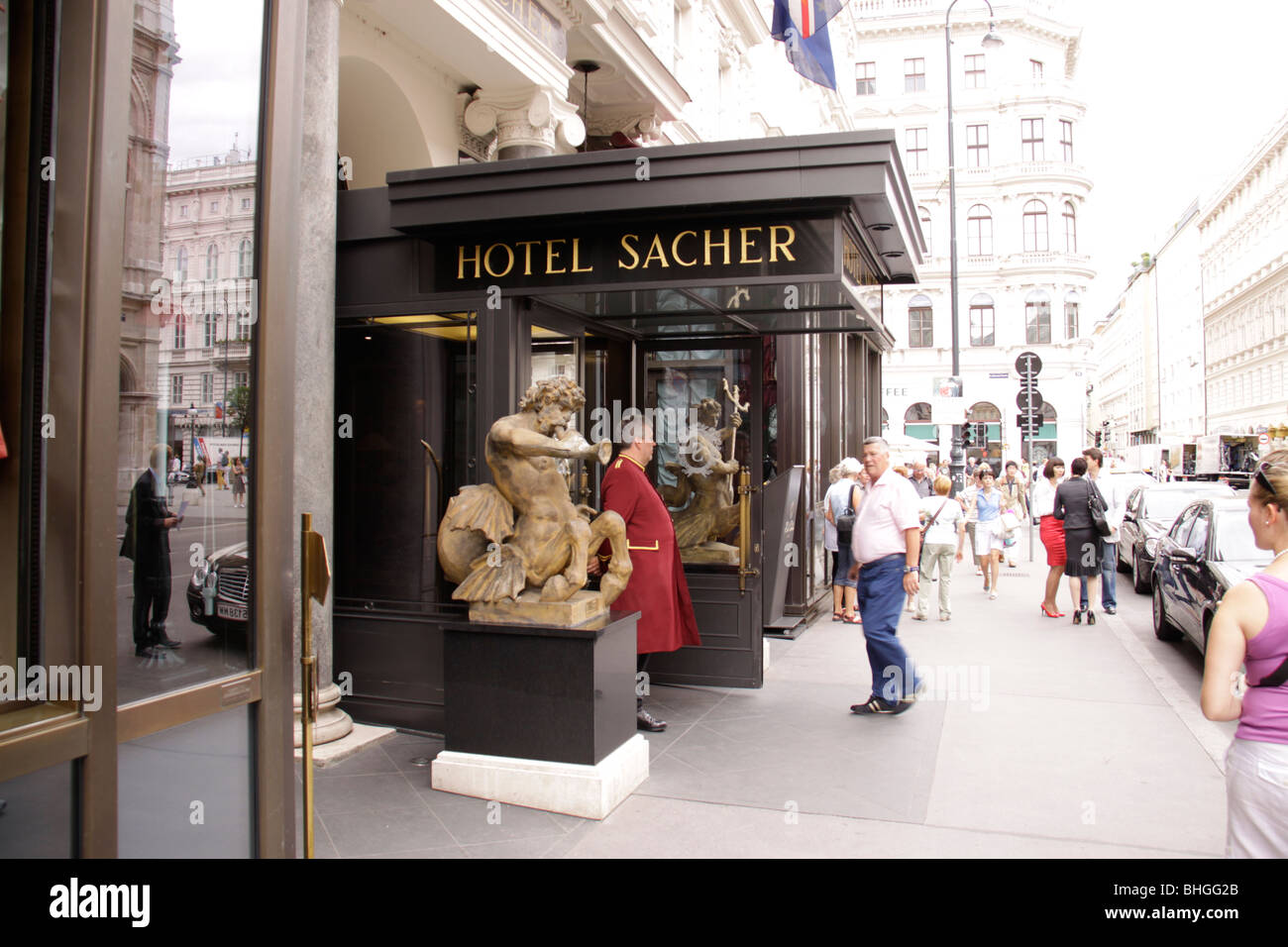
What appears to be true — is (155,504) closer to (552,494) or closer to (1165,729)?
(552,494)

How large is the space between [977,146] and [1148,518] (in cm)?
4428

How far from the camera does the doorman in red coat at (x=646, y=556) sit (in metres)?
6.86

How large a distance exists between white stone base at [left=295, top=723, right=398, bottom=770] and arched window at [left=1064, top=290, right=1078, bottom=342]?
5261 cm

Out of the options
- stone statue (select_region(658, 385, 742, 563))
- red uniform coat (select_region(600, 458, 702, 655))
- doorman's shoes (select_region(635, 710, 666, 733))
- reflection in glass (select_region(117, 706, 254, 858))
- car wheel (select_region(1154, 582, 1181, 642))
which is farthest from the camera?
car wheel (select_region(1154, 582, 1181, 642))

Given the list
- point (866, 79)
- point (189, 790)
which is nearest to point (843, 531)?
point (189, 790)

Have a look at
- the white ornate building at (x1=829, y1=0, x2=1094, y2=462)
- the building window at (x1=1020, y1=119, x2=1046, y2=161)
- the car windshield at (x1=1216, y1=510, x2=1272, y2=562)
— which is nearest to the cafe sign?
the car windshield at (x1=1216, y1=510, x2=1272, y2=562)

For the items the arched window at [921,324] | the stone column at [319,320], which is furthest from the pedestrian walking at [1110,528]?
the arched window at [921,324]

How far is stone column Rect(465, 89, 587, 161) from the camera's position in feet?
30.4

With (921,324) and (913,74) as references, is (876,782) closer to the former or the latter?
(921,324)

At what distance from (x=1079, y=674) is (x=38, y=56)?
28.1ft

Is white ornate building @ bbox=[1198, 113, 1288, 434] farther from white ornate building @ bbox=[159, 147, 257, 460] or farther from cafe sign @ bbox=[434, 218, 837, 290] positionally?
white ornate building @ bbox=[159, 147, 257, 460]

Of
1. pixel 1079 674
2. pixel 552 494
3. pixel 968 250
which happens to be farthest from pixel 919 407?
pixel 552 494

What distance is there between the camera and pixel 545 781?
Answer: 5164mm

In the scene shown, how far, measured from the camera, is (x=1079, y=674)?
8680 mm
